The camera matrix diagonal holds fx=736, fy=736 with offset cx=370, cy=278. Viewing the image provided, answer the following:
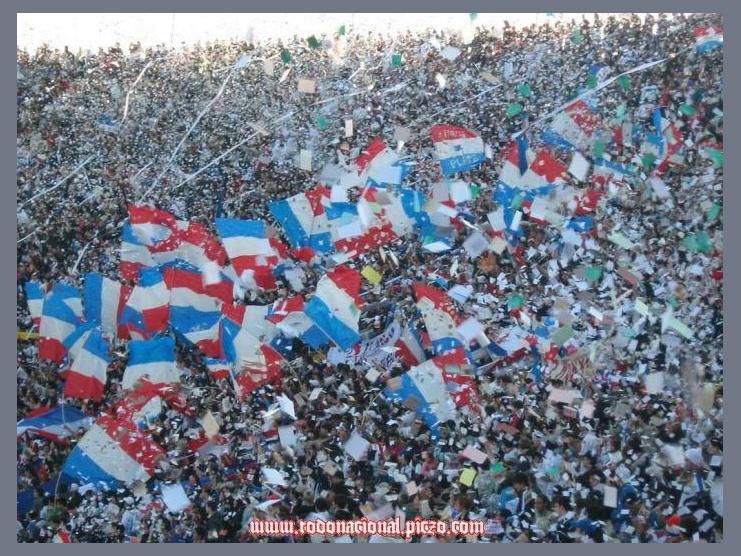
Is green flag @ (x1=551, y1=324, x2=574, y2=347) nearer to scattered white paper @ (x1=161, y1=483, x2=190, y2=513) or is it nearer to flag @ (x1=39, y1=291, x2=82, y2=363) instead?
scattered white paper @ (x1=161, y1=483, x2=190, y2=513)

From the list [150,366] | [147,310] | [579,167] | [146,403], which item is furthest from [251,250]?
[579,167]

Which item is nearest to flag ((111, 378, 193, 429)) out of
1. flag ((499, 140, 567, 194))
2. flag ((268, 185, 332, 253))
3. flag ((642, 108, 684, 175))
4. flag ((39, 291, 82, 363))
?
flag ((39, 291, 82, 363))

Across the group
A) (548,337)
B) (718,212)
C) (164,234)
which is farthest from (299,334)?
(718,212)

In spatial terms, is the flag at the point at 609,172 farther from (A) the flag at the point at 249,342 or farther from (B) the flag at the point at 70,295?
(B) the flag at the point at 70,295

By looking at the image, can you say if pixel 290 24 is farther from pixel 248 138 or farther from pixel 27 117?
pixel 27 117

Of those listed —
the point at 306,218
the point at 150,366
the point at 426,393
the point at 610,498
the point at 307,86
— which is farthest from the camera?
the point at 307,86

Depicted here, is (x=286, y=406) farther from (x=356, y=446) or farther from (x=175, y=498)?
(x=175, y=498)
